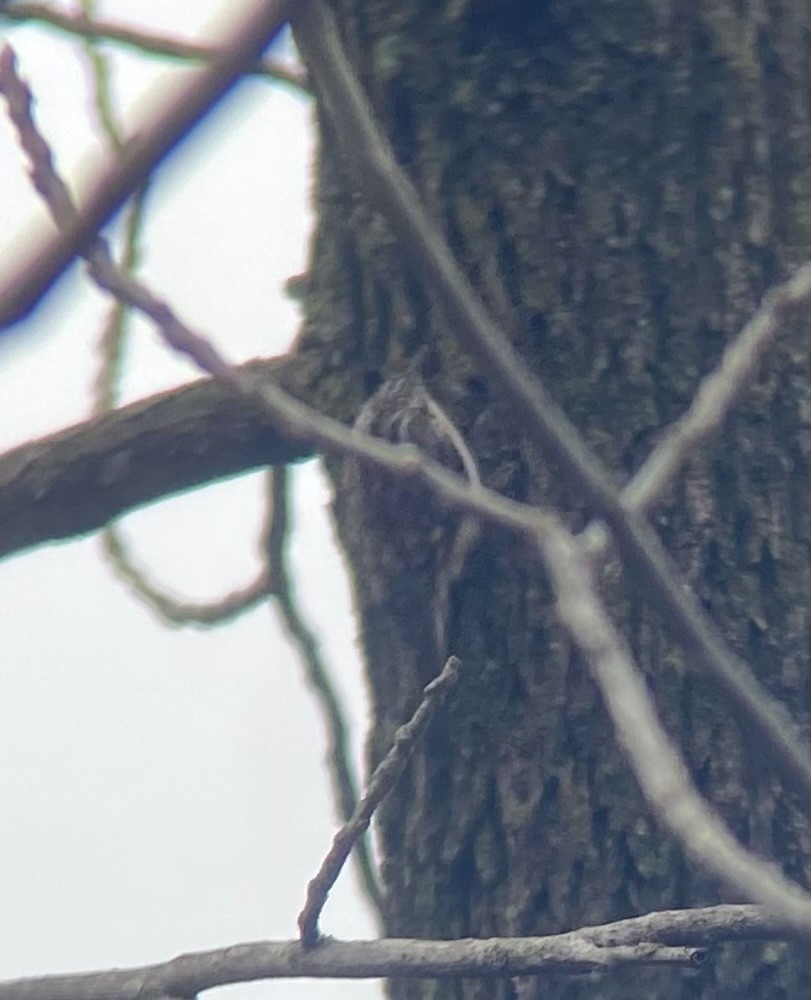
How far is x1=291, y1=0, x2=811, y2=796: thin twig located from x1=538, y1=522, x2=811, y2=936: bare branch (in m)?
0.02

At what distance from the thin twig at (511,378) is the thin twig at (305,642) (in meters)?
0.55

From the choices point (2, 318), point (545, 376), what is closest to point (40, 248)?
point (2, 318)

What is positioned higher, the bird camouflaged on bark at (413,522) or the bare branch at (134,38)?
the bare branch at (134,38)

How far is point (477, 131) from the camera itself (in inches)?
32.3

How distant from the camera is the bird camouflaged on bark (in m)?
0.83

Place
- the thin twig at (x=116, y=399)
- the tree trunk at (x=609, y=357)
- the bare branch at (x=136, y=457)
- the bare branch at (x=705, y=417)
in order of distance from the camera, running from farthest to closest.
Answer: the thin twig at (x=116, y=399) < the bare branch at (x=136, y=457) < the tree trunk at (x=609, y=357) < the bare branch at (x=705, y=417)

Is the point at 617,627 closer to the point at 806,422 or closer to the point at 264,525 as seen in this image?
the point at 806,422

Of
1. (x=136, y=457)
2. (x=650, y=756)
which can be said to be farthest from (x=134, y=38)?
(x=650, y=756)

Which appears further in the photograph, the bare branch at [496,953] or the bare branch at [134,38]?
the bare branch at [496,953]

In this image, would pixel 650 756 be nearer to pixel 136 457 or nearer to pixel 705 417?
pixel 705 417

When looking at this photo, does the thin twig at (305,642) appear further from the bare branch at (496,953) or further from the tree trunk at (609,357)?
the bare branch at (496,953)

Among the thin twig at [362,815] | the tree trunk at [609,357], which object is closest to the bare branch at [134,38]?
the tree trunk at [609,357]

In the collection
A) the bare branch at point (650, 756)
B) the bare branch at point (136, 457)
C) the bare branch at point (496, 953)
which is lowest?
the bare branch at point (496, 953)

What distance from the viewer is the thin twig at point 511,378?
439mm
